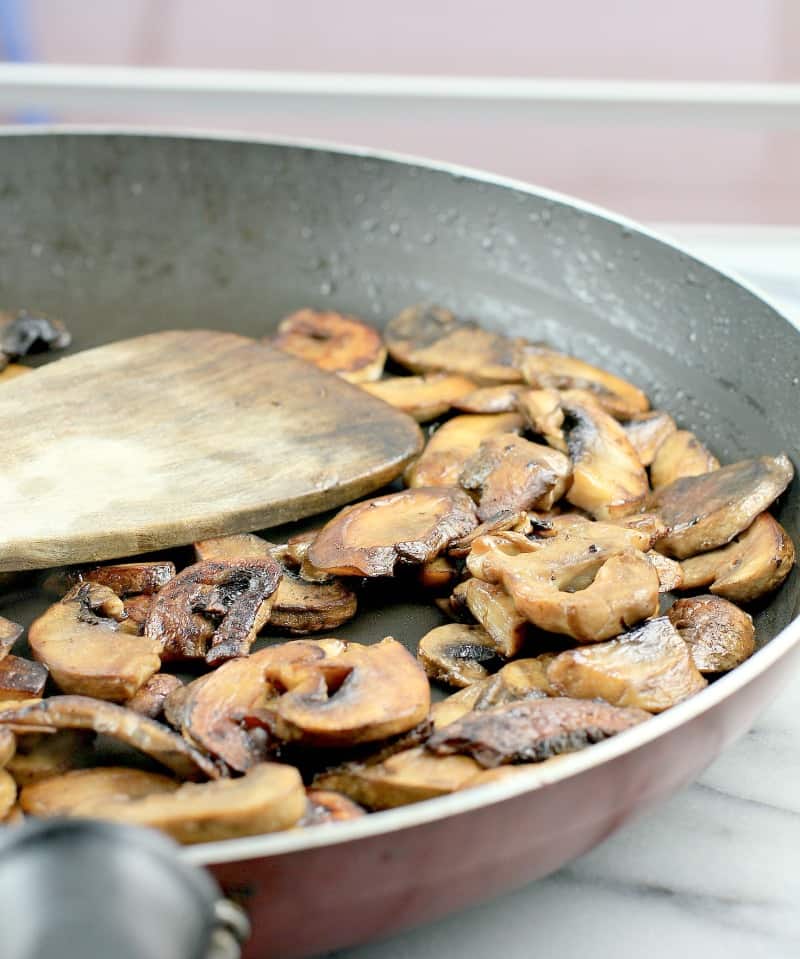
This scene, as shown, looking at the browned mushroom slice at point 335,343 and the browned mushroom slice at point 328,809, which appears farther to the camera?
the browned mushroom slice at point 335,343

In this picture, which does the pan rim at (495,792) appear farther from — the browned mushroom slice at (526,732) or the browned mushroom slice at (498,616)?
the browned mushroom slice at (498,616)

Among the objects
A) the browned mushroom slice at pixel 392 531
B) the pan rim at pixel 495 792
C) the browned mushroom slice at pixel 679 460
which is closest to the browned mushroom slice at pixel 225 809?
the pan rim at pixel 495 792

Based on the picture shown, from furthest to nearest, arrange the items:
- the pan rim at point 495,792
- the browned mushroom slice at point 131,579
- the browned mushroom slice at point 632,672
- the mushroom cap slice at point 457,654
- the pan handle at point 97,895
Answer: the browned mushroom slice at point 131,579
the mushroom cap slice at point 457,654
the browned mushroom slice at point 632,672
the pan rim at point 495,792
the pan handle at point 97,895

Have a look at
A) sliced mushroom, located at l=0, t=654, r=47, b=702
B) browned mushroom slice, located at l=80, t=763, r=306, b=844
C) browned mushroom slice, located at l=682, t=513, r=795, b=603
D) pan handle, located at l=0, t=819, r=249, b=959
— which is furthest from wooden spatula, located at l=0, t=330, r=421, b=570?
pan handle, located at l=0, t=819, r=249, b=959

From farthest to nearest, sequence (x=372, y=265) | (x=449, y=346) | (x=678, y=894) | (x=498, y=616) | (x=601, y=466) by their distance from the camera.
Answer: (x=372, y=265) < (x=449, y=346) < (x=601, y=466) < (x=498, y=616) < (x=678, y=894)

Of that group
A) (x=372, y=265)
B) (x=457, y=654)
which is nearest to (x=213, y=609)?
(x=457, y=654)

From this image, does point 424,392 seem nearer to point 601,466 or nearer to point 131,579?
point 601,466

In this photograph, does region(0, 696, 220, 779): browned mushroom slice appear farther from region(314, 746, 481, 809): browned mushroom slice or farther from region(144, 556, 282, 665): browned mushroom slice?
region(144, 556, 282, 665): browned mushroom slice
